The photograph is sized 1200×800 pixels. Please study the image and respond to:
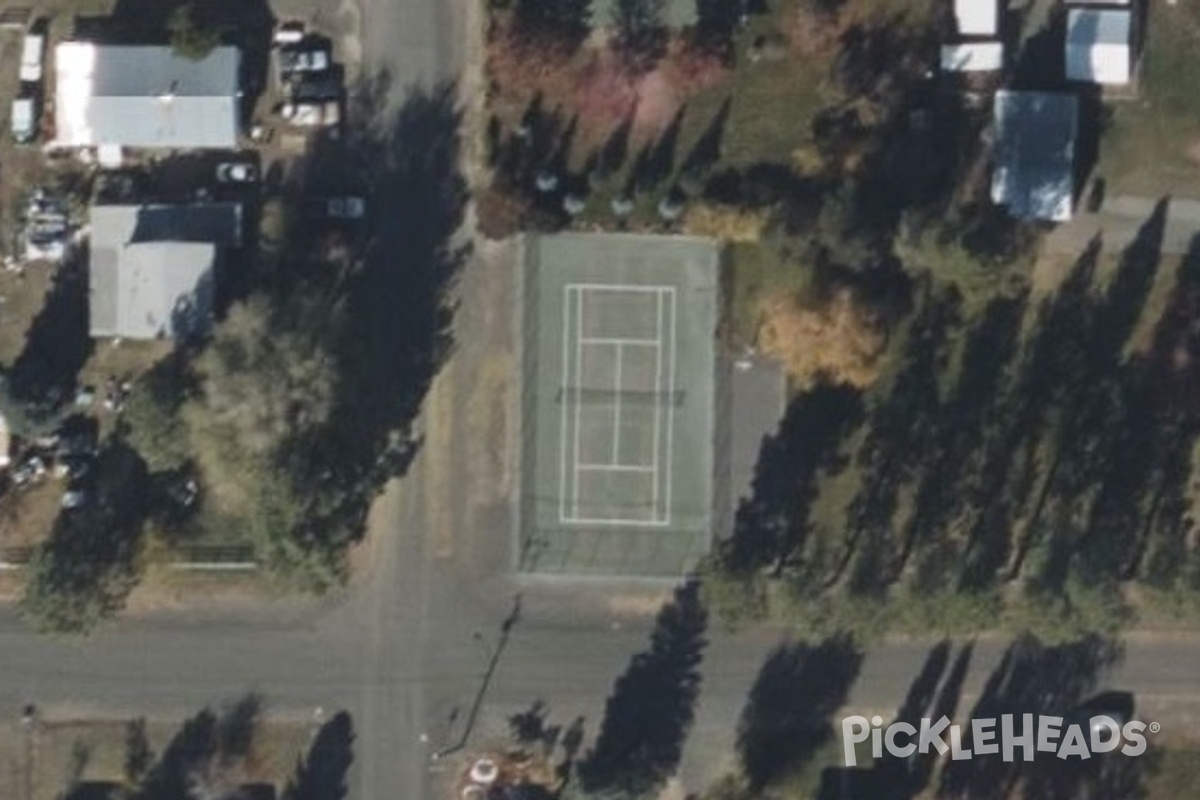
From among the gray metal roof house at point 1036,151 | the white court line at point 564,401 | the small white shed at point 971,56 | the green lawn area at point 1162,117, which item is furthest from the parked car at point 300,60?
the green lawn area at point 1162,117

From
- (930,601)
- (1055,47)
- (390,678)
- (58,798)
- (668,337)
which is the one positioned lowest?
(58,798)

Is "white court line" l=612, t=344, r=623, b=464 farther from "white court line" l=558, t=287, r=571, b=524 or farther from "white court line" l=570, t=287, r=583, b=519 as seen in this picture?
"white court line" l=558, t=287, r=571, b=524

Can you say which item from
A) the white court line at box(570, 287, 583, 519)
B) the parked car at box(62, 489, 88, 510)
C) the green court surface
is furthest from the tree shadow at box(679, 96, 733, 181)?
the parked car at box(62, 489, 88, 510)

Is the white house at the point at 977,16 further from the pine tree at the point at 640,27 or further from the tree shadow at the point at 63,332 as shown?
the tree shadow at the point at 63,332

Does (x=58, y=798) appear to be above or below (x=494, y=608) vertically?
below

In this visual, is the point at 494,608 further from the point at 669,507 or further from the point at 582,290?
the point at 582,290

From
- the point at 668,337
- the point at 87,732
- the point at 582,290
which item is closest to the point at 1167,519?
the point at 668,337
